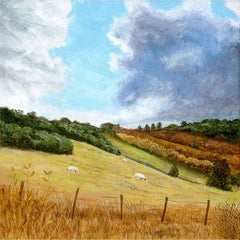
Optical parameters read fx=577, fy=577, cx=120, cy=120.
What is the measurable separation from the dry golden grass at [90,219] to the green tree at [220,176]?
0.47m

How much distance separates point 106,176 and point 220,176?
5.77 feet

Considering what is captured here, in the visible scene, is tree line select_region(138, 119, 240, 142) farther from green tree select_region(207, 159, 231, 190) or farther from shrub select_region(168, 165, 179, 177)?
shrub select_region(168, 165, 179, 177)

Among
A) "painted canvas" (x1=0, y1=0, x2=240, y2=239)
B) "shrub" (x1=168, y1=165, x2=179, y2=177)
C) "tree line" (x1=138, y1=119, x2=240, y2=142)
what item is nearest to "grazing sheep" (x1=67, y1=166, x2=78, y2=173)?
"painted canvas" (x1=0, y1=0, x2=240, y2=239)

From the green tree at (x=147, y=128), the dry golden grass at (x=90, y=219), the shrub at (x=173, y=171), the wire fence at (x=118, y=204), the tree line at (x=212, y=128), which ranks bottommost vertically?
the dry golden grass at (x=90, y=219)

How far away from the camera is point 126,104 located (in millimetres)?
8742

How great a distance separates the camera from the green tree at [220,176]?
28.5 ft

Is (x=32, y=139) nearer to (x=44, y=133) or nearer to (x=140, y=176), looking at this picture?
(x=44, y=133)

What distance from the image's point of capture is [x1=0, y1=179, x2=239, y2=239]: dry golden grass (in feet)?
22.3

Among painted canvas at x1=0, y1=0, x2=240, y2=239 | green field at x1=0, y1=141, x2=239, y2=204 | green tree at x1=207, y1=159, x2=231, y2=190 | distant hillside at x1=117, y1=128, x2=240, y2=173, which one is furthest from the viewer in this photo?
distant hillside at x1=117, y1=128, x2=240, y2=173

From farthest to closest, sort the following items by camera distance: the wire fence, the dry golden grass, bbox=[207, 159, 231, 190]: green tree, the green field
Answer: bbox=[207, 159, 231, 190]: green tree < the green field < the wire fence < the dry golden grass

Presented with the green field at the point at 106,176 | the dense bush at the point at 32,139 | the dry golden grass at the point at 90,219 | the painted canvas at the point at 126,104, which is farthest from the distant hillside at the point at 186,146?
the dense bush at the point at 32,139

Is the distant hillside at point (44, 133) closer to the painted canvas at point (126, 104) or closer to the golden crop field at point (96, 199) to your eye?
the painted canvas at point (126, 104)

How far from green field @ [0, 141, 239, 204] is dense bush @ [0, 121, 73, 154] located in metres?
0.10

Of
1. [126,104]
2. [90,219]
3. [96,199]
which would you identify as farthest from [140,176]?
[90,219]
